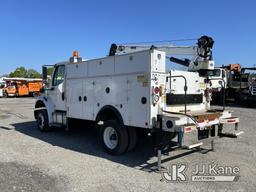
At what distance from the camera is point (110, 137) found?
705cm

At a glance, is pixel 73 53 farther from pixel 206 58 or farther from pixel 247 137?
pixel 247 137

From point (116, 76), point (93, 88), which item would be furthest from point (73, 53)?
point (116, 76)

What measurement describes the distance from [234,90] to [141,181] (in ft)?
66.3

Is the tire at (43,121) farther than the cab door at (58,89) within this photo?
Yes

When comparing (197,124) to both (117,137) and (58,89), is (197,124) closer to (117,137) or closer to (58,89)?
(117,137)

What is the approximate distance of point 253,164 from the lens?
611 cm

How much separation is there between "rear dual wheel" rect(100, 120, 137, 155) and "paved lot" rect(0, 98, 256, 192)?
21 centimetres

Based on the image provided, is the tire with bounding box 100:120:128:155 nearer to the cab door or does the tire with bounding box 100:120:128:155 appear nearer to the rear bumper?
the rear bumper

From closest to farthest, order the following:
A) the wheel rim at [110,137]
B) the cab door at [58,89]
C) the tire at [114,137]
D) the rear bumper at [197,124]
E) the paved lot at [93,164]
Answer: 1. the paved lot at [93,164]
2. the rear bumper at [197,124]
3. the tire at [114,137]
4. the wheel rim at [110,137]
5. the cab door at [58,89]

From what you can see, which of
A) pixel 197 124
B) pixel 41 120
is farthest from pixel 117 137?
pixel 41 120

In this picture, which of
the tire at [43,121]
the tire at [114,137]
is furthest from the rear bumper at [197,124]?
the tire at [43,121]

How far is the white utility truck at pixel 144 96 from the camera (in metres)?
5.79

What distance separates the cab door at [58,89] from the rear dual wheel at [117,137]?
8.25 ft

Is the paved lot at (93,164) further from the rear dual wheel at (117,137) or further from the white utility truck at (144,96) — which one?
the white utility truck at (144,96)
